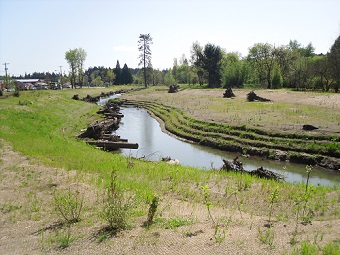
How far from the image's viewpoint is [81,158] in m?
17.0

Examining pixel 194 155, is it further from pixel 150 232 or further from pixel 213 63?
pixel 213 63

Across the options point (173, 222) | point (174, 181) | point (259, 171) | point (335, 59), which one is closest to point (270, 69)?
point (335, 59)

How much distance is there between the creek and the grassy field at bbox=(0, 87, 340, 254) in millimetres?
4620

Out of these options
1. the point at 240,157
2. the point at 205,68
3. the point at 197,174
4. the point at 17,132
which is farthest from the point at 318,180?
the point at 205,68

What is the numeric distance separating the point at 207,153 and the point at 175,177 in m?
11.8

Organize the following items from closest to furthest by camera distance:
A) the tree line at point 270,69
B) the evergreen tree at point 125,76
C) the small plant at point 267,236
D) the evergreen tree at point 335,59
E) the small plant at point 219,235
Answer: the small plant at point 267,236
the small plant at point 219,235
the evergreen tree at point 335,59
the tree line at point 270,69
the evergreen tree at point 125,76

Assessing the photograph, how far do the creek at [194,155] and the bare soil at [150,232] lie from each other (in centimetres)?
844

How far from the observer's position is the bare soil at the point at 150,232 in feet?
21.4

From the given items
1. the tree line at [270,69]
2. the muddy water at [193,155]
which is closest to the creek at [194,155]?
the muddy water at [193,155]

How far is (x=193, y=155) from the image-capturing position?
967 inches

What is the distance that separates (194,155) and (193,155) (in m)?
0.08

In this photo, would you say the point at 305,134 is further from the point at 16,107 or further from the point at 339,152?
the point at 16,107

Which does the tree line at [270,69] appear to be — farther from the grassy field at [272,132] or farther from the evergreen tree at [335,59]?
the grassy field at [272,132]

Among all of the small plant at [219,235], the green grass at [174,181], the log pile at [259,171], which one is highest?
the small plant at [219,235]
